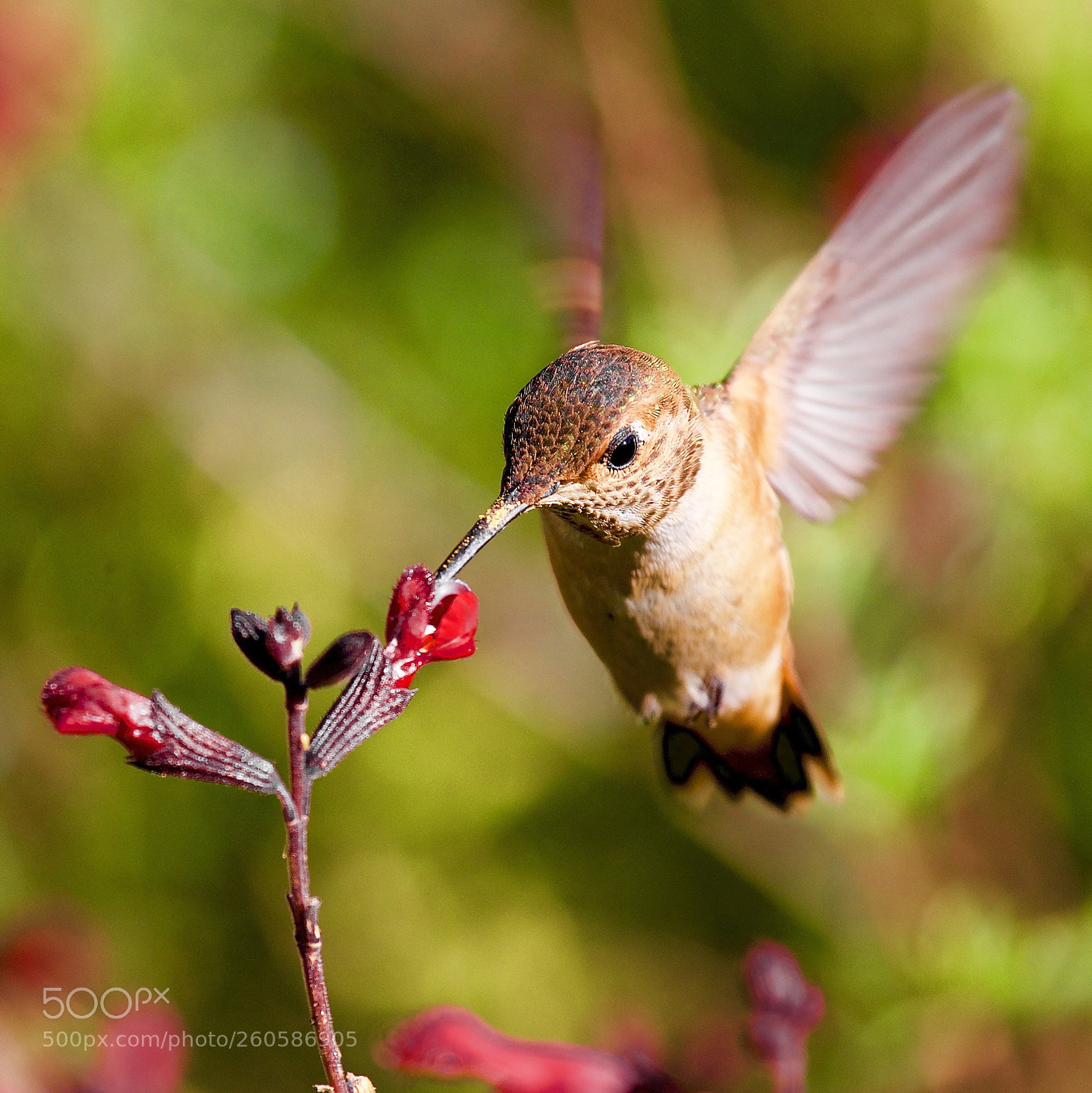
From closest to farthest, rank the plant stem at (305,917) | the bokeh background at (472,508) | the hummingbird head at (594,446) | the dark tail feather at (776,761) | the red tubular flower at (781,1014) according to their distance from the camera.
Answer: the plant stem at (305,917) → the hummingbird head at (594,446) → the red tubular flower at (781,1014) → the dark tail feather at (776,761) → the bokeh background at (472,508)

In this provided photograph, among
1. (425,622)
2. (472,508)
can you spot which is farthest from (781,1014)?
(472,508)

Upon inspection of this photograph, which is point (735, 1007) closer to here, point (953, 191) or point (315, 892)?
point (315, 892)

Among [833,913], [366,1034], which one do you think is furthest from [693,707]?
[366,1034]

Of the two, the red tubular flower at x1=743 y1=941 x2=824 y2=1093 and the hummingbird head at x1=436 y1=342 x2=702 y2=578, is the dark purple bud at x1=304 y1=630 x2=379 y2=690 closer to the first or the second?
the hummingbird head at x1=436 y1=342 x2=702 y2=578

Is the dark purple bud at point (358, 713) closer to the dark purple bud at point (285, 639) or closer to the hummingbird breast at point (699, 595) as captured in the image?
the dark purple bud at point (285, 639)

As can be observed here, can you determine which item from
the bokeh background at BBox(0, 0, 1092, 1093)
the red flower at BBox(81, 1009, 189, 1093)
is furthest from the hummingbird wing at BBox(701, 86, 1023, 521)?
the red flower at BBox(81, 1009, 189, 1093)

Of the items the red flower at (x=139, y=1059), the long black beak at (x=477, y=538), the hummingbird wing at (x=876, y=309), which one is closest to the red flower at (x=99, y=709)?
the long black beak at (x=477, y=538)
